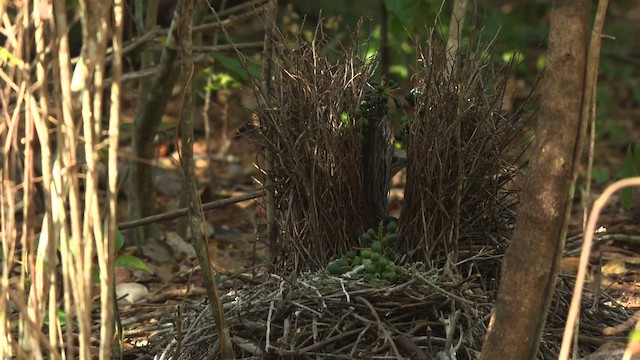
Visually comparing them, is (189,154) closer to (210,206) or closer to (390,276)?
(390,276)

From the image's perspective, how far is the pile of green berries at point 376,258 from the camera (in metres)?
2.48

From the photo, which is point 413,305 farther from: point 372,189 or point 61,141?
point 61,141

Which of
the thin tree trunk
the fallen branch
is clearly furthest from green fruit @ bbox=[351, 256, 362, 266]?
the thin tree trunk

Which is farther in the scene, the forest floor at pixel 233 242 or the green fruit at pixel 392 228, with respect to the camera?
the forest floor at pixel 233 242

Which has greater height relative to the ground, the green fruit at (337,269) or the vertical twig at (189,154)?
the vertical twig at (189,154)

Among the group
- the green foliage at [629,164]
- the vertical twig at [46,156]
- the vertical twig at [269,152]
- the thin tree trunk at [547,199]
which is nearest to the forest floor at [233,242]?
the vertical twig at [269,152]

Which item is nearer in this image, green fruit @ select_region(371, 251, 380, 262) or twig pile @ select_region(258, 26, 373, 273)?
green fruit @ select_region(371, 251, 380, 262)

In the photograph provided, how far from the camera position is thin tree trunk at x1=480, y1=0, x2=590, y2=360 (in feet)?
5.79

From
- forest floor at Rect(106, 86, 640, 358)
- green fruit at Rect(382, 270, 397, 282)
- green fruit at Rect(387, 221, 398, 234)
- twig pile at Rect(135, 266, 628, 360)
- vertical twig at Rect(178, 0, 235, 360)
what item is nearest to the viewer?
vertical twig at Rect(178, 0, 235, 360)

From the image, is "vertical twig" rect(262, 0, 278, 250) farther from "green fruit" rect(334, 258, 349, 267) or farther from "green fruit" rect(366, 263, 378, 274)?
"green fruit" rect(366, 263, 378, 274)

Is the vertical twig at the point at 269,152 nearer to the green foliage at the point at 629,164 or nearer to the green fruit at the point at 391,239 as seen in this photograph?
the green fruit at the point at 391,239

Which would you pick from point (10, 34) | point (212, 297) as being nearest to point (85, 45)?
point (10, 34)

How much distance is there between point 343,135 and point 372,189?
0.22 m

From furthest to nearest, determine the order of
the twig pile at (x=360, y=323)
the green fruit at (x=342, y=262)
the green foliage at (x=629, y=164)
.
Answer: the green foliage at (x=629, y=164) < the green fruit at (x=342, y=262) < the twig pile at (x=360, y=323)
